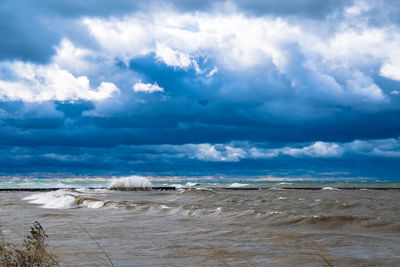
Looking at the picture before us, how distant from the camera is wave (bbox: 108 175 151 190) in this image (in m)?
79.5

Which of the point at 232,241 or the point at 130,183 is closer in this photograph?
the point at 232,241

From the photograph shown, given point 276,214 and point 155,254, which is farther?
point 276,214

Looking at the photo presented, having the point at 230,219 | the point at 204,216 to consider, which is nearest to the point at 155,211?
the point at 204,216

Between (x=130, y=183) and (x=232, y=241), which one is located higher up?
(x=130, y=183)

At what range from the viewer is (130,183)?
80375 millimetres

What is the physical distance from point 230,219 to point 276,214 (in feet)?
7.25

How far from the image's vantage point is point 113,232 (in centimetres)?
1507

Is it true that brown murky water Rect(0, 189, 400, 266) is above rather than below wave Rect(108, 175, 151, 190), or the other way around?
below

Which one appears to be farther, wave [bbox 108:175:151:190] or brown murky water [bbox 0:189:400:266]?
wave [bbox 108:175:151:190]

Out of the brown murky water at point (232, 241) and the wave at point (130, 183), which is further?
the wave at point (130, 183)

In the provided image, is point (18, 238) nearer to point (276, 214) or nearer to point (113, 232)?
point (113, 232)

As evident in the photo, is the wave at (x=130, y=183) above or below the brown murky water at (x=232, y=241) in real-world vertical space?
above

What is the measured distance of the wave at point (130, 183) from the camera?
79.5 m

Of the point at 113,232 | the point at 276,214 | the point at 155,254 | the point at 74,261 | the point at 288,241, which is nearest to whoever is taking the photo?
the point at 74,261
